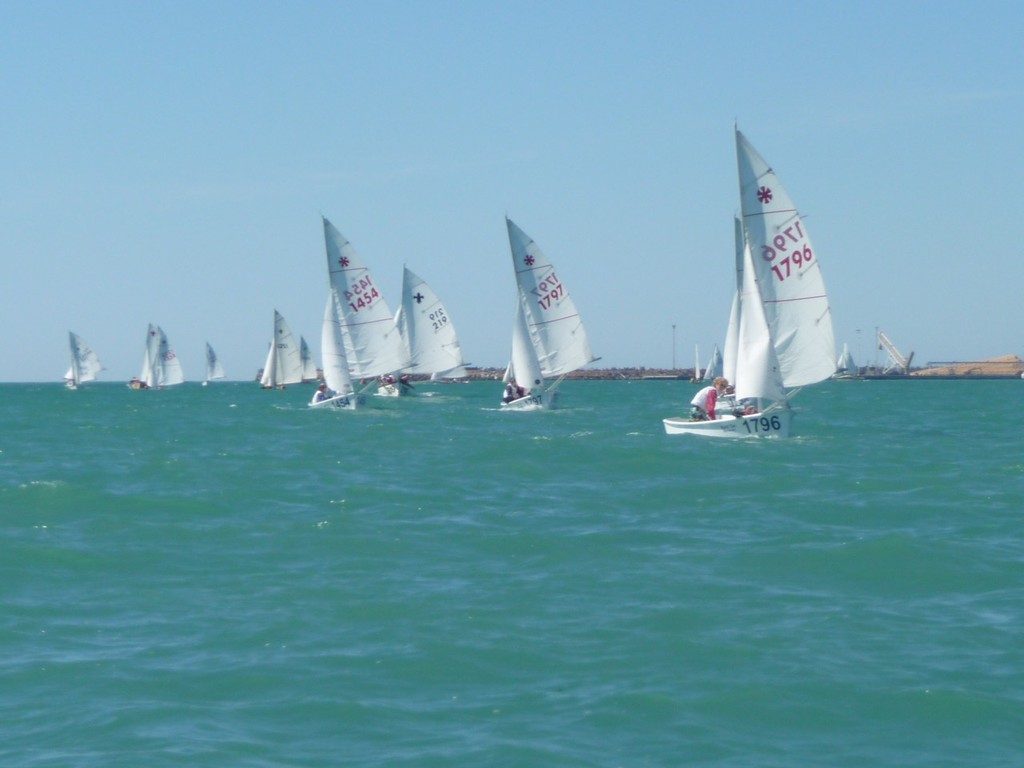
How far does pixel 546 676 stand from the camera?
403 inches

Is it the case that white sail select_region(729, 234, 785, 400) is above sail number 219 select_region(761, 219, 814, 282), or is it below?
below

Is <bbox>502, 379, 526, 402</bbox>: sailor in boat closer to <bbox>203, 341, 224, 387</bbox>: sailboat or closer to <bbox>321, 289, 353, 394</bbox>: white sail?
<bbox>321, 289, 353, 394</bbox>: white sail

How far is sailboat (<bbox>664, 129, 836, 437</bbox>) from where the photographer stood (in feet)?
102

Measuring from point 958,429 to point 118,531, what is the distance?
27.3 meters

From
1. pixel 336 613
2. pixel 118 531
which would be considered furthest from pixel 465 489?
pixel 336 613

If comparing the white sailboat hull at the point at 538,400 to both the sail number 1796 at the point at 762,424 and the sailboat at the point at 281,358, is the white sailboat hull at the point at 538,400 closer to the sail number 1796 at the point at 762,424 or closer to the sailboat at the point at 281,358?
the sail number 1796 at the point at 762,424

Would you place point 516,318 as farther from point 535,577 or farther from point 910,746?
point 910,746

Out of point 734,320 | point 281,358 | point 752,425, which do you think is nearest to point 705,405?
point 752,425

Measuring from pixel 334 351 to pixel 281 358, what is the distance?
37380mm

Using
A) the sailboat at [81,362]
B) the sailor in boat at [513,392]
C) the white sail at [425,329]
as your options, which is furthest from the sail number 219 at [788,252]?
the sailboat at [81,362]

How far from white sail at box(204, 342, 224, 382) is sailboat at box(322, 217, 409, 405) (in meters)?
72.2

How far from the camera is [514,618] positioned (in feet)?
39.3

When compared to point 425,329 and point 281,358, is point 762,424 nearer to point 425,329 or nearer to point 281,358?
point 425,329

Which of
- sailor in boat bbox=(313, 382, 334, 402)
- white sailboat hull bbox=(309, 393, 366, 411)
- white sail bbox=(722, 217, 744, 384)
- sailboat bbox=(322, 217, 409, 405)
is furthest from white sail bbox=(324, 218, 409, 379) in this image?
white sail bbox=(722, 217, 744, 384)
